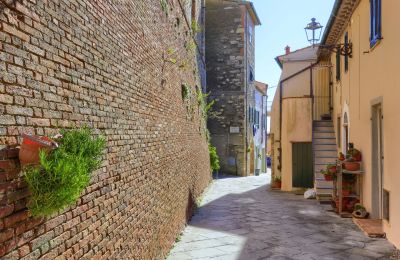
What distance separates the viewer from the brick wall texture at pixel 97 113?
2.35 metres

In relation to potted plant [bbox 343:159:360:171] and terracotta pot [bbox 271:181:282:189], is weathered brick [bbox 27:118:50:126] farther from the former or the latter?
terracotta pot [bbox 271:181:282:189]

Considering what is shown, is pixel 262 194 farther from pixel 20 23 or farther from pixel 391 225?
pixel 20 23

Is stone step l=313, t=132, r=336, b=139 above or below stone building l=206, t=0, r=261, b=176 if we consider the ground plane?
below

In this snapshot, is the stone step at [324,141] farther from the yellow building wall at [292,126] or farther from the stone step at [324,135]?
the yellow building wall at [292,126]

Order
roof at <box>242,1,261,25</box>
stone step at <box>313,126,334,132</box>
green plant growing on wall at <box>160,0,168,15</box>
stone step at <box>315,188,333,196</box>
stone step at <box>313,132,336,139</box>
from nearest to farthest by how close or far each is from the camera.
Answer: green plant growing on wall at <box>160,0,168,15</box> < stone step at <box>315,188,333,196</box> < stone step at <box>313,132,336,139</box> < stone step at <box>313,126,334,132</box> < roof at <box>242,1,261,25</box>

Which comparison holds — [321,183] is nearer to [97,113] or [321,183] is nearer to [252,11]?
[97,113]

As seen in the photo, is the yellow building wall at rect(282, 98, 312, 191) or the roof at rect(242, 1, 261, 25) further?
the roof at rect(242, 1, 261, 25)

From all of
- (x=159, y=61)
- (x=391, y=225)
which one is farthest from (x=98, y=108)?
(x=391, y=225)

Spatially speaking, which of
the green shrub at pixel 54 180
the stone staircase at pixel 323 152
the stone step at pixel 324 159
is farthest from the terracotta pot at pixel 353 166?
the green shrub at pixel 54 180

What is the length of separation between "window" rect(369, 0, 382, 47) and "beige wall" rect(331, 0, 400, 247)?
187mm

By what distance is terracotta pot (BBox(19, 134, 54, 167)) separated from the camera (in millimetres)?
2266

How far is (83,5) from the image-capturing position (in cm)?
356

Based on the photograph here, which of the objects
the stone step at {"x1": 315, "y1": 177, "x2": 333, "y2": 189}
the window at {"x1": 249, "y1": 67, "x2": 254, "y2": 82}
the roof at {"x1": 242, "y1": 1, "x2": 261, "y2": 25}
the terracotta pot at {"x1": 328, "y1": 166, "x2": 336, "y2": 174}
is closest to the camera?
the terracotta pot at {"x1": 328, "y1": 166, "x2": 336, "y2": 174}

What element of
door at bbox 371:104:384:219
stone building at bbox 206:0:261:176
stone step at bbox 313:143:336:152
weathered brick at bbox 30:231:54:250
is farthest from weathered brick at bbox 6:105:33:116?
stone building at bbox 206:0:261:176
